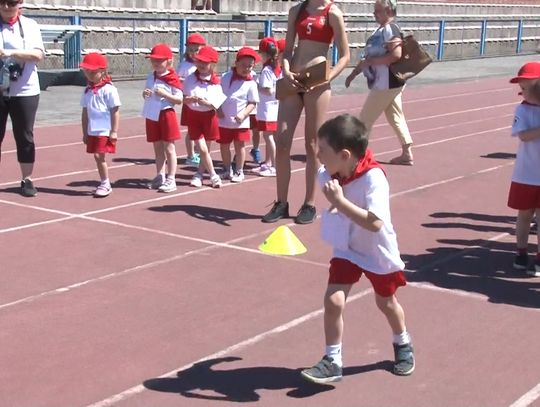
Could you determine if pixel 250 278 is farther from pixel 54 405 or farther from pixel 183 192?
pixel 183 192

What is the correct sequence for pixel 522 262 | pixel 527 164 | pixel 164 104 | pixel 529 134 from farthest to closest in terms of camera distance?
pixel 164 104
pixel 522 262
pixel 527 164
pixel 529 134

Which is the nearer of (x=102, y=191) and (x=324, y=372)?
(x=324, y=372)

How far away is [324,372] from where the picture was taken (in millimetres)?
4809

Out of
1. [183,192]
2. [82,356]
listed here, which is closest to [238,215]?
[183,192]

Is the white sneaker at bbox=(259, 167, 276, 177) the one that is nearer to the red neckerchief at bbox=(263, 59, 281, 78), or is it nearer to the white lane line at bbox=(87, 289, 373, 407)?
the red neckerchief at bbox=(263, 59, 281, 78)

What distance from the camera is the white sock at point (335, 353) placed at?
191 inches

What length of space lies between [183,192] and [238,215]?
4.02ft

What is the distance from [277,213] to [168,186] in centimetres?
166

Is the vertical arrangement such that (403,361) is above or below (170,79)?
below

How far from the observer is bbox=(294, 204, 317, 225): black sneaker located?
8539 millimetres

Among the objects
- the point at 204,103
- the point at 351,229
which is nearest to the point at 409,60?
the point at 204,103

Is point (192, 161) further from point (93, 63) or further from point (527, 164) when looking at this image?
point (527, 164)

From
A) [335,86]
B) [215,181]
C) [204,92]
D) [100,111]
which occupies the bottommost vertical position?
[335,86]

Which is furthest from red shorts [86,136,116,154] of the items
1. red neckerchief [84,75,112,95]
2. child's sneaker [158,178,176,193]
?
child's sneaker [158,178,176,193]
